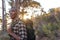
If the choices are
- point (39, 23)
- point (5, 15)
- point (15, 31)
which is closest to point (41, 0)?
point (5, 15)

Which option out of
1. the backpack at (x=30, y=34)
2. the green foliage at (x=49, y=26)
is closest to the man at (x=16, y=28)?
the green foliage at (x=49, y=26)

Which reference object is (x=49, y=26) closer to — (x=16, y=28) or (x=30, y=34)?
(x=30, y=34)

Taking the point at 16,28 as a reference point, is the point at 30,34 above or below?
below

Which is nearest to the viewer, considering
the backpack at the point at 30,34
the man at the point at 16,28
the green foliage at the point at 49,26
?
the man at the point at 16,28

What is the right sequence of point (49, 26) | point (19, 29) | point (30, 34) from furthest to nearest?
1. point (30, 34)
2. point (49, 26)
3. point (19, 29)

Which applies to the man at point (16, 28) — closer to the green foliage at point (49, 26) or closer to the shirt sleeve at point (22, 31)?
the shirt sleeve at point (22, 31)

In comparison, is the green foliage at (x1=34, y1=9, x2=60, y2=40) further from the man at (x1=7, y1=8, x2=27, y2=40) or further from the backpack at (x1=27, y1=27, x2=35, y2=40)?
the man at (x1=7, y1=8, x2=27, y2=40)

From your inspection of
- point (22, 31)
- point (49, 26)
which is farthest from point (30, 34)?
point (22, 31)

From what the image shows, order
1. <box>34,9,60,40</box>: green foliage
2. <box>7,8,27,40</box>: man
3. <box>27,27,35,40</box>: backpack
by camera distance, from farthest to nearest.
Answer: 1. <box>27,27,35,40</box>: backpack
2. <box>34,9,60,40</box>: green foliage
3. <box>7,8,27,40</box>: man

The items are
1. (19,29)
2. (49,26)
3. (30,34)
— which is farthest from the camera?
(30,34)

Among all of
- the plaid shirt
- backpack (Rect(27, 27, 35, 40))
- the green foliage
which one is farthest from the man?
backpack (Rect(27, 27, 35, 40))

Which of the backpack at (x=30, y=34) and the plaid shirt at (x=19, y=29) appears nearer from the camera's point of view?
the plaid shirt at (x=19, y=29)

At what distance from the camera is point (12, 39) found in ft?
11.8

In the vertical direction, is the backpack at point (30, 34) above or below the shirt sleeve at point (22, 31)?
below
